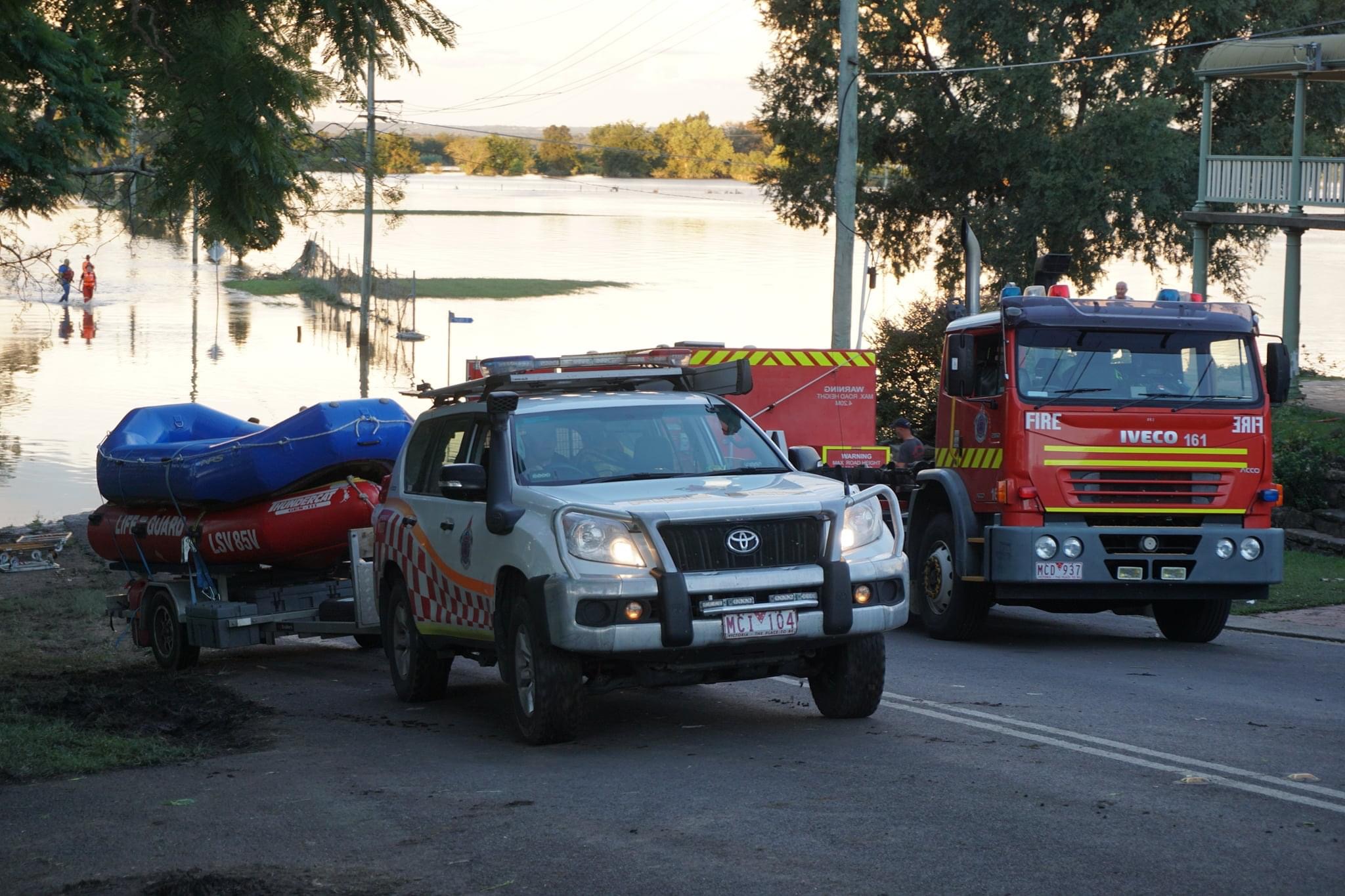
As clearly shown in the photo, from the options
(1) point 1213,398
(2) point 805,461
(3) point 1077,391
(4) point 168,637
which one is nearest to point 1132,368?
(3) point 1077,391

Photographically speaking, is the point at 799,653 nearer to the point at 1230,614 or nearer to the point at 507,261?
the point at 1230,614

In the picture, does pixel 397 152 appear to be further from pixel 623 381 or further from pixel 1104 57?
pixel 623 381

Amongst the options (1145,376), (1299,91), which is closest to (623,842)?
(1145,376)

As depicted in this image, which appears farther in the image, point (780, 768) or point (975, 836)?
point (780, 768)

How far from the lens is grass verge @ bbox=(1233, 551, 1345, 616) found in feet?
53.5

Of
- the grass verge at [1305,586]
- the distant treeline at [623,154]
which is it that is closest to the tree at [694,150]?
the distant treeline at [623,154]

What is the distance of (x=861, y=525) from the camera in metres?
8.97

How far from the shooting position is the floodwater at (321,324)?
1406 inches

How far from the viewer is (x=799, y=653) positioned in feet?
29.0

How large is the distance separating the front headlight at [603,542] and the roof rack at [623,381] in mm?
1711

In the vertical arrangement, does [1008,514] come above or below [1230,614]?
above

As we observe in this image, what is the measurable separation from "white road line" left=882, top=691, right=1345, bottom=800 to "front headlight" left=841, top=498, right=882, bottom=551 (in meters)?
1.35

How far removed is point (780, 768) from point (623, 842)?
1.53m

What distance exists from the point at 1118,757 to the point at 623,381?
3.80 meters
